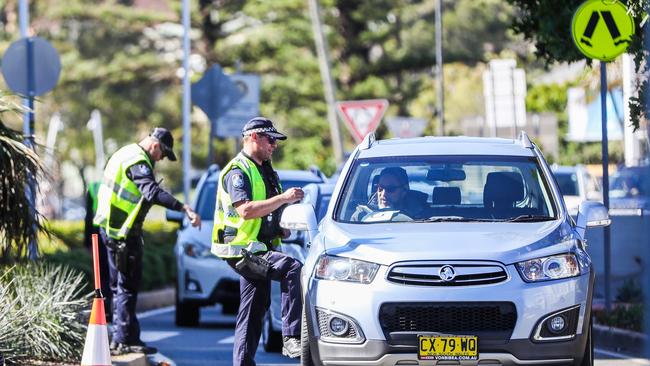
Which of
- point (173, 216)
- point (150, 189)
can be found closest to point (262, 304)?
point (150, 189)

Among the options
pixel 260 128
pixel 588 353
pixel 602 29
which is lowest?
pixel 588 353

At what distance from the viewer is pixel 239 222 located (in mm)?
10258

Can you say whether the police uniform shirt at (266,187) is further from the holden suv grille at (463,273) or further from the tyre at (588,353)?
the tyre at (588,353)

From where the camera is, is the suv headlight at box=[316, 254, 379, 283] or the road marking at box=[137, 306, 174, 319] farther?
the road marking at box=[137, 306, 174, 319]

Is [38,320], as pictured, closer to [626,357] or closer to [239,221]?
[239,221]

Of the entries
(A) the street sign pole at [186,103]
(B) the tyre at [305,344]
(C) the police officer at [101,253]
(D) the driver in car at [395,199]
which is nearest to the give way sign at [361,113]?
(A) the street sign pole at [186,103]

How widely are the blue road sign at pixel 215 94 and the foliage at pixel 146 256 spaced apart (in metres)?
2.15

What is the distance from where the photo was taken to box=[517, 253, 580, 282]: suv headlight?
8773mm

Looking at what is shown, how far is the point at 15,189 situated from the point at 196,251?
375 centimetres

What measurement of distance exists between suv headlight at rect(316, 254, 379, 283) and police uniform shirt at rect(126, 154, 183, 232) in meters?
3.48

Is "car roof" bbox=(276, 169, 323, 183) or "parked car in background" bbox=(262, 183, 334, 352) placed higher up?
"car roof" bbox=(276, 169, 323, 183)

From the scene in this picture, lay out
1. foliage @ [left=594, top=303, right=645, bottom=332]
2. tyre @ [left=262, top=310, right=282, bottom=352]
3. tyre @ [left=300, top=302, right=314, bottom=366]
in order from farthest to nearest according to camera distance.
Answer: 1. foliage @ [left=594, top=303, right=645, bottom=332]
2. tyre @ [left=262, top=310, right=282, bottom=352]
3. tyre @ [left=300, top=302, right=314, bottom=366]

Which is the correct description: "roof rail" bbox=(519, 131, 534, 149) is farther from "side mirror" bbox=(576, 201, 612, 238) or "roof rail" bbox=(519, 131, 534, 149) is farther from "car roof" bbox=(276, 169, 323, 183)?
"car roof" bbox=(276, 169, 323, 183)

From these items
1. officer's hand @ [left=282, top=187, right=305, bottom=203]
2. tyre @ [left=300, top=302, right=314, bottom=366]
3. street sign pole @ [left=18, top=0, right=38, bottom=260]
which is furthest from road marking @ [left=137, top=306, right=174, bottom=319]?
tyre @ [left=300, top=302, right=314, bottom=366]
